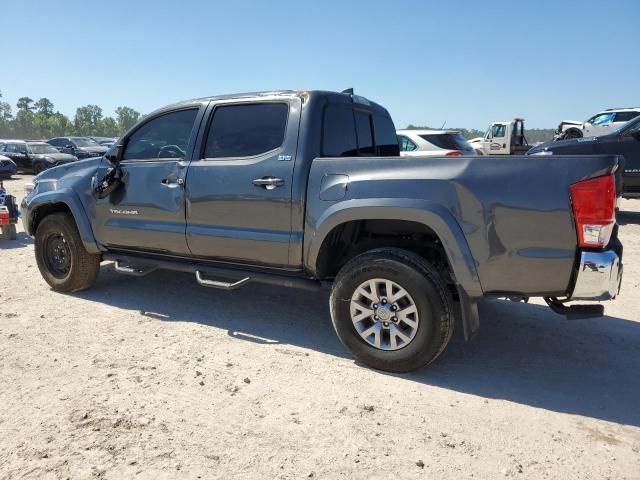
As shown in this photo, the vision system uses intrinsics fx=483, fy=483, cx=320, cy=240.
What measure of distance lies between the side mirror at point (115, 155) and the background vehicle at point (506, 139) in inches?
699

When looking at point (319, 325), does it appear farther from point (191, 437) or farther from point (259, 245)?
point (191, 437)

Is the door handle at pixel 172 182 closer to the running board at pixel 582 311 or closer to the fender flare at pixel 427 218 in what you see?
the fender flare at pixel 427 218

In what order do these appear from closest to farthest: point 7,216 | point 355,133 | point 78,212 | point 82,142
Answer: point 355,133
point 78,212
point 7,216
point 82,142

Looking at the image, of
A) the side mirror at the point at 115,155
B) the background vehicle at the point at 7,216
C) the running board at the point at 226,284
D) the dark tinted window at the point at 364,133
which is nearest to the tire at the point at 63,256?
the side mirror at the point at 115,155

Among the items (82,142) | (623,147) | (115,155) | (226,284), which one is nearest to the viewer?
(226,284)

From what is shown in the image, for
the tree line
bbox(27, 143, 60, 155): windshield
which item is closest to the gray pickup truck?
bbox(27, 143, 60, 155): windshield

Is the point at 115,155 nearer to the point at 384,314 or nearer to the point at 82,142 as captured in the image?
the point at 384,314

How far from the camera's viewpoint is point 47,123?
10719cm

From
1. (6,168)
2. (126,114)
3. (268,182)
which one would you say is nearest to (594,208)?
(268,182)

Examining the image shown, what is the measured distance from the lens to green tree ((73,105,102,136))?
4528 inches

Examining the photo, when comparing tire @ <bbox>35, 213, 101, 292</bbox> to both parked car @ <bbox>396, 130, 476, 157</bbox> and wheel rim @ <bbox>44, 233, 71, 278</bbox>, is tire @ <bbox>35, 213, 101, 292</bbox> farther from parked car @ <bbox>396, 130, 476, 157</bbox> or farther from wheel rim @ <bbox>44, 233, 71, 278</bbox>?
parked car @ <bbox>396, 130, 476, 157</bbox>

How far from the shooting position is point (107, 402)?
9.45 ft

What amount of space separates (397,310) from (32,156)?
878 inches

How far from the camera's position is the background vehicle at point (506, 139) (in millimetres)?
20250
